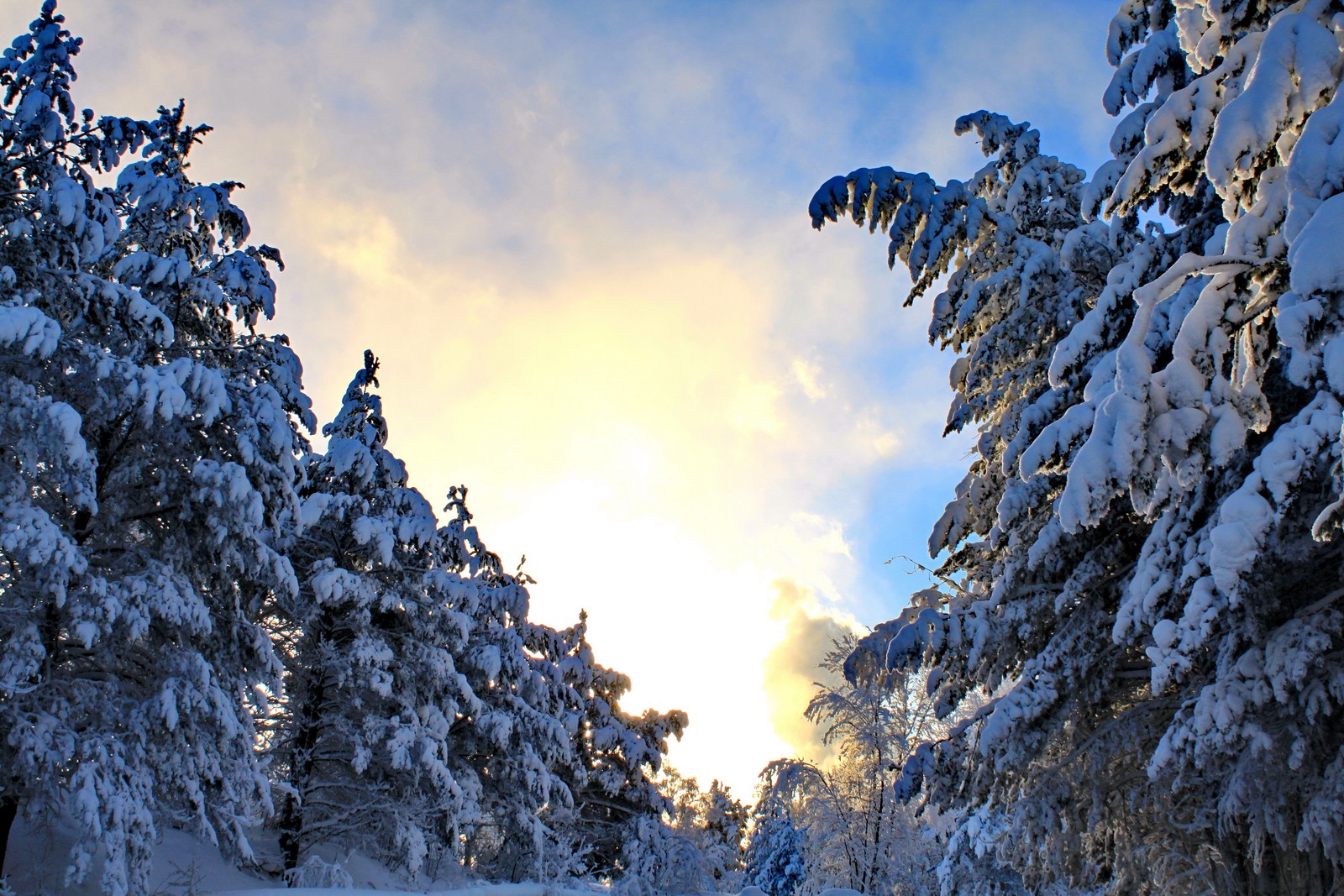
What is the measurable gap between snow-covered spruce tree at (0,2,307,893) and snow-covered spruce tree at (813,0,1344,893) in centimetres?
803

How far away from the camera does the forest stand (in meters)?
4.16

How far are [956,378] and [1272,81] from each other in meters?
6.62

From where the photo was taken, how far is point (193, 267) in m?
11.9

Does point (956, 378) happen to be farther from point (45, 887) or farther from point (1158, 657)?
point (45, 887)

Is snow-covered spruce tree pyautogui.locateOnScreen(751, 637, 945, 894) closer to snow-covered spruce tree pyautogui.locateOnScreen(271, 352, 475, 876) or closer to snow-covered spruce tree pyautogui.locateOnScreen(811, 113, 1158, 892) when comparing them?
snow-covered spruce tree pyautogui.locateOnScreen(271, 352, 475, 876)

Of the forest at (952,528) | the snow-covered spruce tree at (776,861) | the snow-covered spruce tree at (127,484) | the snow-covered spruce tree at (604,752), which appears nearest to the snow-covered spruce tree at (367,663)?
the forest at (952,528)

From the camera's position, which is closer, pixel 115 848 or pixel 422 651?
pixel 115 848

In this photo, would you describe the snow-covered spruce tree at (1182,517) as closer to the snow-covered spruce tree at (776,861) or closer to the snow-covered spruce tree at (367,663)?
the snow-covered spruce tree at (367,663)

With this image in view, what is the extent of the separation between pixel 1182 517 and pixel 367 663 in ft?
41.0

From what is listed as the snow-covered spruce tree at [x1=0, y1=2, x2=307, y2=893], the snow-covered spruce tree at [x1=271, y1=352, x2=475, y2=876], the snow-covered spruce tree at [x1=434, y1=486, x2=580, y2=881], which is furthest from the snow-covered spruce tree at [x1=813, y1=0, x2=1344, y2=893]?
the snow-covered spruce tree at [x1=434, y1=486, x2=580, y2=881]

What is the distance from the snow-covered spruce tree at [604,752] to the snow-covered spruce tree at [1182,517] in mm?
14806

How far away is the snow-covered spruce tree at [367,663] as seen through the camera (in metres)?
14.1

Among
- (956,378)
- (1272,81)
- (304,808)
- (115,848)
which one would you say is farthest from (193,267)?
(1272,81)

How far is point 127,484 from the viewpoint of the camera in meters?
10.8
